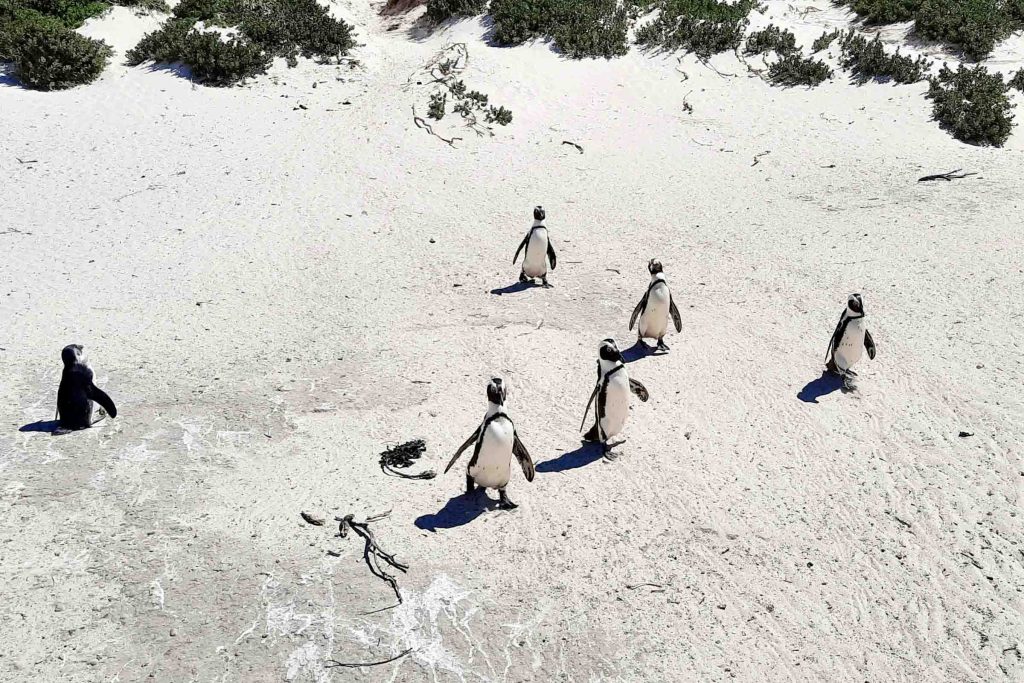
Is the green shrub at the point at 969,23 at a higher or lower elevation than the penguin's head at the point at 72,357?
higher

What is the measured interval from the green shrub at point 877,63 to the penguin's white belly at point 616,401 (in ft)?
44.6

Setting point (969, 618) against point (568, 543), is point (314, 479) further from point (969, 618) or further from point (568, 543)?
point (969, 618)

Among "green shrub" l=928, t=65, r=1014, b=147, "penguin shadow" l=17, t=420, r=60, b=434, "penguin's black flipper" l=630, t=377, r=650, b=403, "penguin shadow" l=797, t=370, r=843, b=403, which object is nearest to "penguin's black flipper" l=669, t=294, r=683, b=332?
"penguin shadow" l=797, t=370, r=843, b=403

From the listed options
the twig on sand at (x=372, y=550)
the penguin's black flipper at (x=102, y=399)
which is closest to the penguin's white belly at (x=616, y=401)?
the twig on sand at (x=372, y=550)

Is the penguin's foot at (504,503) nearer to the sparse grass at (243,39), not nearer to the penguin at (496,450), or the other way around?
the penguin at (496,450)

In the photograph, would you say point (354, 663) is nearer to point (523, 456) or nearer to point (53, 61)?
point (523, 456)

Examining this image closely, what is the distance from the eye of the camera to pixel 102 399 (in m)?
8.05

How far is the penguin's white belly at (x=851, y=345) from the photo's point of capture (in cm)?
930

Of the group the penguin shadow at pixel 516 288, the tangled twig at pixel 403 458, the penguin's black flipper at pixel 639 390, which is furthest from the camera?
the penguin shadow at pixel 516 288

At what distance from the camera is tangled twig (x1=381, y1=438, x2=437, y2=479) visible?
768cm

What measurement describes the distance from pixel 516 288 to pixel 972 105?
10.6 m

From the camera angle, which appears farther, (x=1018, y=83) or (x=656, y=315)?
(x=1018, y=83)

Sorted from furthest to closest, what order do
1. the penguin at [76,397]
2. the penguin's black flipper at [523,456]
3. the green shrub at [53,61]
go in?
1. the green shrub at [53,61]
2. the penguin at [76,397]
3. the penguin's black flipper at [523,456]

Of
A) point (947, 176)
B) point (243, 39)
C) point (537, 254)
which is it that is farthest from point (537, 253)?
point (243, 39)
